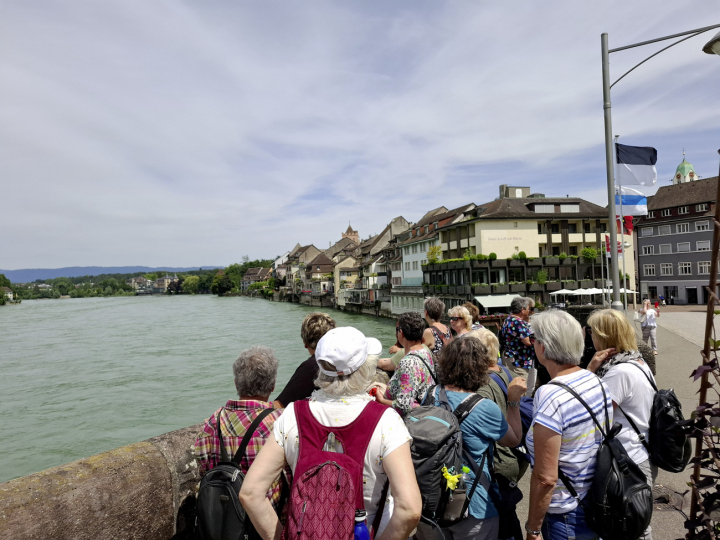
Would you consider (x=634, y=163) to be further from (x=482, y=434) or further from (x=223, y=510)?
(x=223, y=510)

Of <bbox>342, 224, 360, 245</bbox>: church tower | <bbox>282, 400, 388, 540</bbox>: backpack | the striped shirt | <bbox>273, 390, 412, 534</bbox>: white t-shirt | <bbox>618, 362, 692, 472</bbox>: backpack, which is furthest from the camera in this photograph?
<bbox>342, 224, 360, 245</bbox>: church tower

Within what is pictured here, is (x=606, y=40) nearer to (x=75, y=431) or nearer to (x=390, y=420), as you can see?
(x=390, y=420)

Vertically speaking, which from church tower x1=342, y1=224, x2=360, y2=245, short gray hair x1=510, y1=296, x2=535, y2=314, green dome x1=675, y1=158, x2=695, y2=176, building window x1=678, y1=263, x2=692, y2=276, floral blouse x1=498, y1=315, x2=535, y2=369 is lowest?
floral blouse x1=498, y1=315, x2=535, y2=369

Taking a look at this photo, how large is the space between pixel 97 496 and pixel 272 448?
1051 mm

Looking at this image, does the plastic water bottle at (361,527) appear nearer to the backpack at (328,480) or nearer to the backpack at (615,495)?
the backpack at (328,480)

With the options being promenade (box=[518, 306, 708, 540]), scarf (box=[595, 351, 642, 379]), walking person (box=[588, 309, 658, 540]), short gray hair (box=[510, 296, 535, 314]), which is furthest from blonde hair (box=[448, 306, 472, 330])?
walking person (box=[588, 309, 658, 540])

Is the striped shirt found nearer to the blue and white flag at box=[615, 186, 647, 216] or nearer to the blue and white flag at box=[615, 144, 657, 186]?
the blue and white flag at box=[615, 144, 657, 186]

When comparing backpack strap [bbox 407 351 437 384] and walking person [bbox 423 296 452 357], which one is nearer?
backpack strap [bbox 407 351 437 384]

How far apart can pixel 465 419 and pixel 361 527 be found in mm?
995

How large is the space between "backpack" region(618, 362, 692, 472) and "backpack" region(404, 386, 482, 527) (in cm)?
119

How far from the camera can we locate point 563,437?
2402 millimetres

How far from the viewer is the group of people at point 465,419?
6.47ft

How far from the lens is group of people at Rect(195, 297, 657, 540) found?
197 centimetres

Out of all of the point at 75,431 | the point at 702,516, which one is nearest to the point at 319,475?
the point at 702,516
